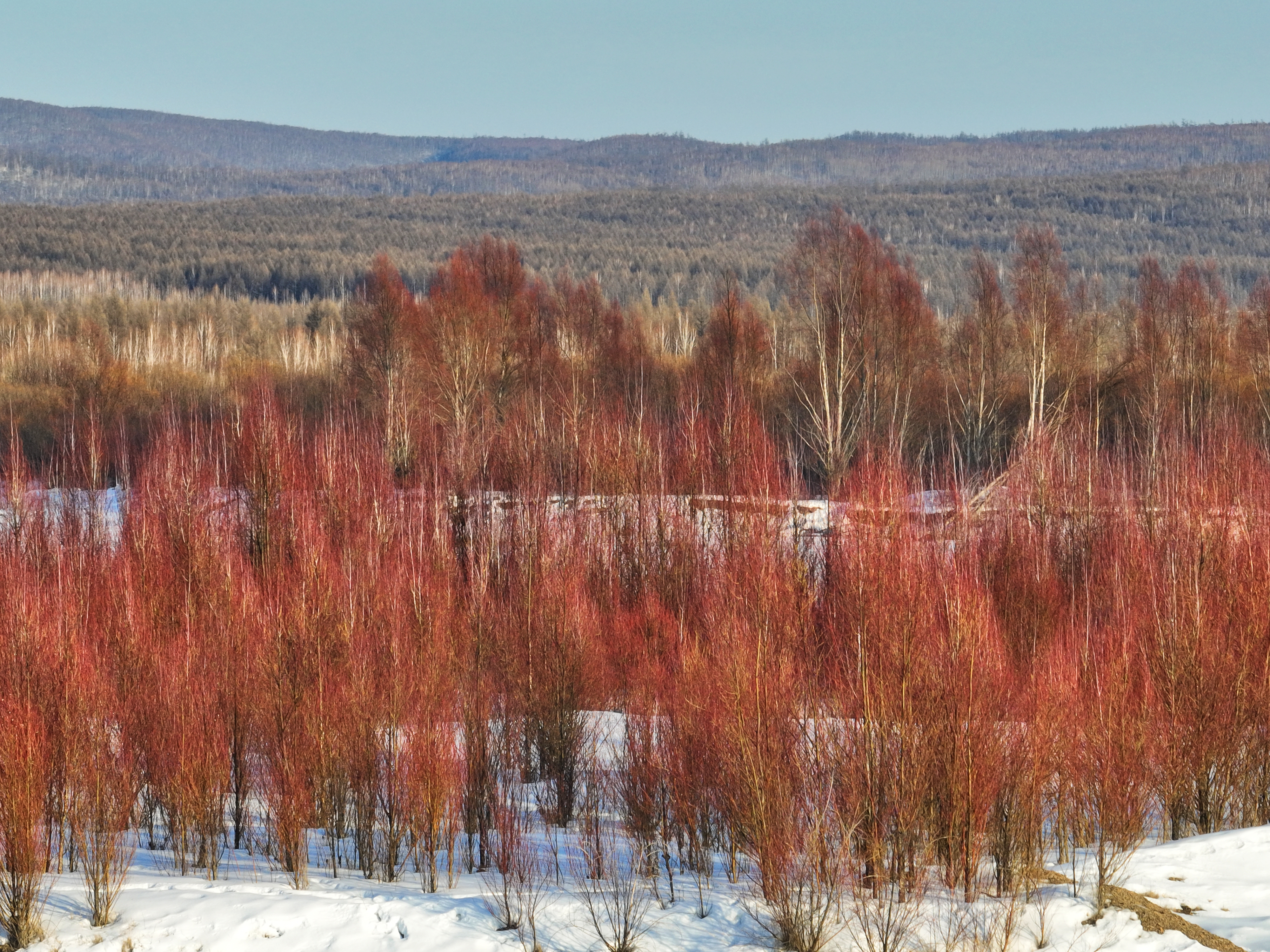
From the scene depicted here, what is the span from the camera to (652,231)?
156375mm

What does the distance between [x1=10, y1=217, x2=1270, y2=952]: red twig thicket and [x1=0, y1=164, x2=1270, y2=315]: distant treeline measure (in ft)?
272

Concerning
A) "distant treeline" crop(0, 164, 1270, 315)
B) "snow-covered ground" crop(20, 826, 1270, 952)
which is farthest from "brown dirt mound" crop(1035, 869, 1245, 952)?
"distant treeline" crop(0, 164, 1270, 315)

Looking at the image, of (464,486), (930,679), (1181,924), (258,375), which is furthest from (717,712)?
(258,375)

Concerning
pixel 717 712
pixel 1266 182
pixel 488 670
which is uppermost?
pixel 1266 182

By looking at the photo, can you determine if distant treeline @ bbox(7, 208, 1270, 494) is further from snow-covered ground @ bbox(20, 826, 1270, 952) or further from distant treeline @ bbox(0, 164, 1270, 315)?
distant treeline @ bbox(0, 164, 1270, 315)

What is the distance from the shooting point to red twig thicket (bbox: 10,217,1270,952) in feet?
36.3

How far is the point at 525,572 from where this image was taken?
18703 millimetres

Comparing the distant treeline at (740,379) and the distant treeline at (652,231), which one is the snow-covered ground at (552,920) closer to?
the distant treeline at (740,379)

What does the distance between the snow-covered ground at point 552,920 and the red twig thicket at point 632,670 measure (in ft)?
0.75

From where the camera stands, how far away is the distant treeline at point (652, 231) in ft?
403

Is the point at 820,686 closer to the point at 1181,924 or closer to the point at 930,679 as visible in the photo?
the point at 930,679

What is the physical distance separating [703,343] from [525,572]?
33.5 metres

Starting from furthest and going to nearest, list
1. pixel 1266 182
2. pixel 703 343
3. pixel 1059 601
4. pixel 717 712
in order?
pixel 1266 182, pixel 703 343, pixel 1059 601, pixel 717 712

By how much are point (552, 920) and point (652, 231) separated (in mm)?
149497
